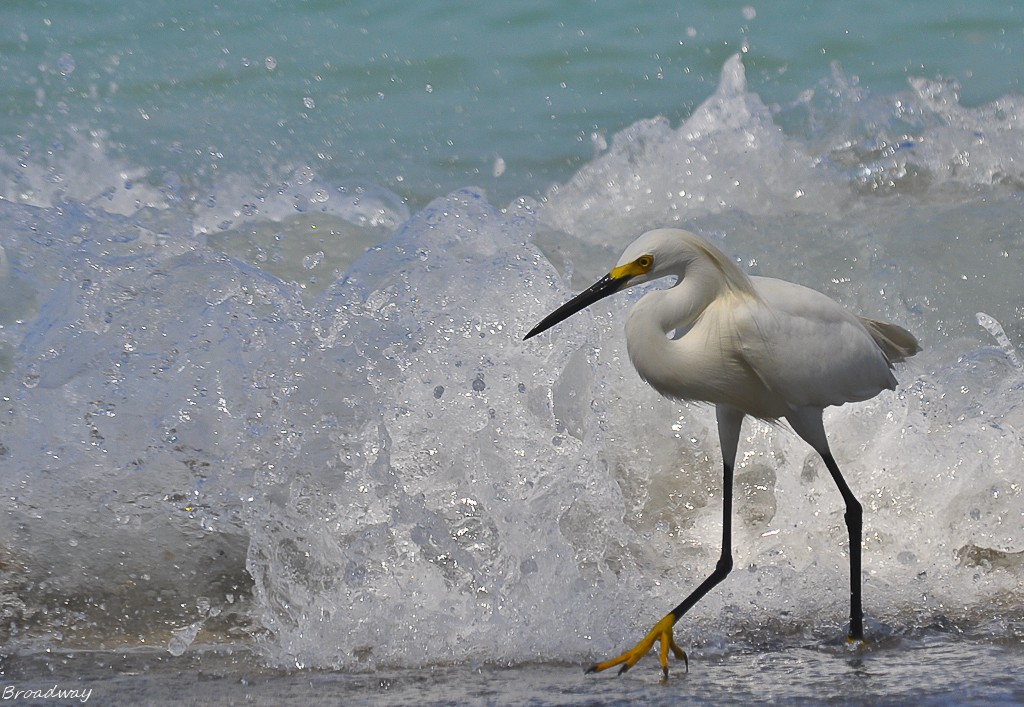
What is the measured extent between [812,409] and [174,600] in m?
1.70

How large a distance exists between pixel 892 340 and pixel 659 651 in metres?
1.18

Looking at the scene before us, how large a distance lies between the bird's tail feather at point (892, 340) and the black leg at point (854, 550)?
364 millimetres

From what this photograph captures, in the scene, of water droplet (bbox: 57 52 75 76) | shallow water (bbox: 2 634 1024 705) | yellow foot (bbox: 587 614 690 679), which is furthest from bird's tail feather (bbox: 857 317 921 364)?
water droplet (bbox: 57 52 75 76)

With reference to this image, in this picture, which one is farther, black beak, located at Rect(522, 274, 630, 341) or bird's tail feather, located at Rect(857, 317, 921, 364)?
bird's tail feather, located at Rect(857, 317, 921, 364)

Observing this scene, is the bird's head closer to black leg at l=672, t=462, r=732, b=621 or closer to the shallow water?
black leg at l=672, t=462, r=732, b=621

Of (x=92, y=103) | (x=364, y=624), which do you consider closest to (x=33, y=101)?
(x=92, y=103)

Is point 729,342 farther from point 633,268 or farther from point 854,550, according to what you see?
point 854,550

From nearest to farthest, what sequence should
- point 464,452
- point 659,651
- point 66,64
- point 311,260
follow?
point 659,651 < point 464,452 < point 311,260 < point 66,64

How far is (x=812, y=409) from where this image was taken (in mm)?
3154

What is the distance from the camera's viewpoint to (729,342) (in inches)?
115

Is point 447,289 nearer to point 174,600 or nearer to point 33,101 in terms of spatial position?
point 174,600

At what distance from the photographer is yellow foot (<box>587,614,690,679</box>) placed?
266 cm

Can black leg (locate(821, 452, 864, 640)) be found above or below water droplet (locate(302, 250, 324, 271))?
below

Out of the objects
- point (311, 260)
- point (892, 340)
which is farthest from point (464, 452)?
point (311, 260)
